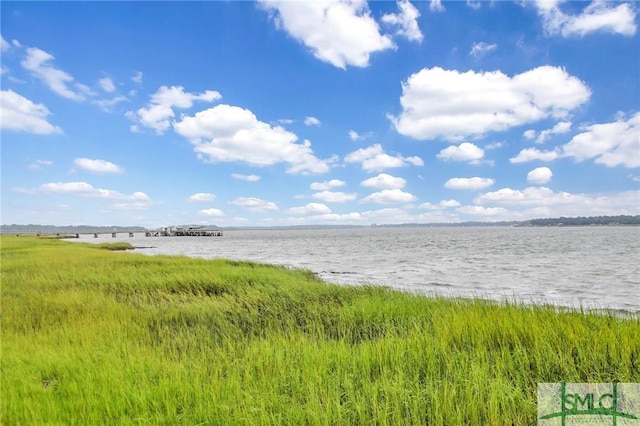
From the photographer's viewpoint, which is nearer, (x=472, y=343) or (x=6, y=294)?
(x=472, y=343)

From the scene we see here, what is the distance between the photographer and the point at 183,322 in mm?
10250

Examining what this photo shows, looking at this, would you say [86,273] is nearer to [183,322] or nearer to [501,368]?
[183,322]

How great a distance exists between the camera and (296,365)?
6.24 meters

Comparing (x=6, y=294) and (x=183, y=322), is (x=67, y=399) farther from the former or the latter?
(x=6, y=294)

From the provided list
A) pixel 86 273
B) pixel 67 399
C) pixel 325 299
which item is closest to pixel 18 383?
pixel 67 399

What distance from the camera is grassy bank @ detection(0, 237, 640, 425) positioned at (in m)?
4.73

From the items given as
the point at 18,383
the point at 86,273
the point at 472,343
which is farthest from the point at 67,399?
the point at 86,273

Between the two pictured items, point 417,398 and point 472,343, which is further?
point 472,343

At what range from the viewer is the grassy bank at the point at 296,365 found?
473 centimetres

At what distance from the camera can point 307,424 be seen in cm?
458

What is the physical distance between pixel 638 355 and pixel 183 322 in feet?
34.6

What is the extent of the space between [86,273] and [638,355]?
22650 mm

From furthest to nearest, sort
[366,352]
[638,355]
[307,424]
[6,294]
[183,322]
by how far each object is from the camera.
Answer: [6,294], [183,322], [366,352], [638,355], [307,424]

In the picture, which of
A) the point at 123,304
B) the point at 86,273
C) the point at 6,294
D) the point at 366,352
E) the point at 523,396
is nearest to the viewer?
the point at 523,396
